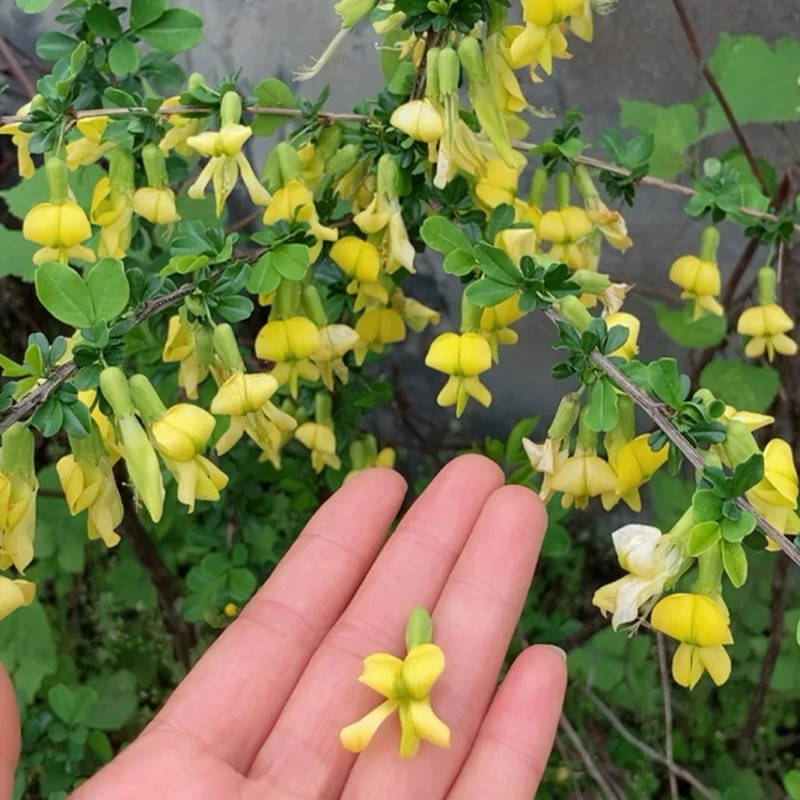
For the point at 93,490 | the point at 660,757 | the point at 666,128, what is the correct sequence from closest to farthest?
1. the point at 93,490
2. the point at 660,757
3. the point at 666,128

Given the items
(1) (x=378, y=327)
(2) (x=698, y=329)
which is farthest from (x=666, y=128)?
(1) (x=378, y=327)

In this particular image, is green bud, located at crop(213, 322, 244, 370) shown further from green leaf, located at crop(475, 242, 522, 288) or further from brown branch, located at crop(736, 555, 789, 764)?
brown branch, located at crop(736, 555, 789, 764)

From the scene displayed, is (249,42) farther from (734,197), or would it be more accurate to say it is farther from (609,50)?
(734,197)

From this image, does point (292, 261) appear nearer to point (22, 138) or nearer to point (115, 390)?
point (115, 390)

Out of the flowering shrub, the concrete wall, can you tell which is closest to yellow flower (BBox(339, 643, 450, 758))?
the flowering shrub

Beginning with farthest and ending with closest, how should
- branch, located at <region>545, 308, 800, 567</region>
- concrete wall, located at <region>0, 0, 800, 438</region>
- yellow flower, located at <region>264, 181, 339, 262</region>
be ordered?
concrete wall, located at <region>0, 0, 800, 438</region> < yellow flower, located at <region>264, 181, 339, 262</region> < branch, located at <region>545, 308, 800, 567</region>

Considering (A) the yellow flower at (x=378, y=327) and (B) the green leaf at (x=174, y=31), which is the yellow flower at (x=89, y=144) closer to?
(B) the green leaf at (x=174, y=31)
